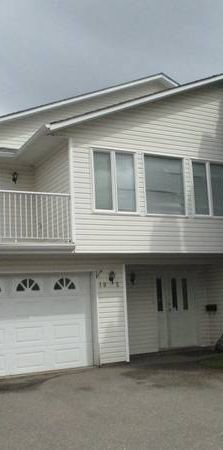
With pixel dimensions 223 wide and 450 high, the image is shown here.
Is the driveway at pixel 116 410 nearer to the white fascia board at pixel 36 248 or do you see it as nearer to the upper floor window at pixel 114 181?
the white fascia board at pixel 36 248

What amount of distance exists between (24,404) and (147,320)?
6.83 metres

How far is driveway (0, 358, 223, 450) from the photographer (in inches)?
257

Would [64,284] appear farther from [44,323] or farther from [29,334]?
[29,334]

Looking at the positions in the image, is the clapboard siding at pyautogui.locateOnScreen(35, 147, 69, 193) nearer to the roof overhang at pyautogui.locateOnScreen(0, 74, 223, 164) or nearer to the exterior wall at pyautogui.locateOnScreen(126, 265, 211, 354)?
the roof overhang at pyautogui.locateOnScreen(0, 74, 223, 164)

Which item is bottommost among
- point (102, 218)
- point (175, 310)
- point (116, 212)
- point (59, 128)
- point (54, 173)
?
point (175, 310)

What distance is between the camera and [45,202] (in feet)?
42.0

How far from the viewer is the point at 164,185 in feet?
44.0

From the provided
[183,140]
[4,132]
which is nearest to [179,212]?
[183,140]

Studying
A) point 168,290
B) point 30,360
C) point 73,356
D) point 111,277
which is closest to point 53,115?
point 111,277

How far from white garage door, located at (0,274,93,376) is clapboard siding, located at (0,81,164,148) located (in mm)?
4690

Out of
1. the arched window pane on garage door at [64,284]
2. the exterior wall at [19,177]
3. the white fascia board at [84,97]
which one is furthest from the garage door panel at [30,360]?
the white fascia board at [84,97]

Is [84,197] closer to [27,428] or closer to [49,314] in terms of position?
[49,314]

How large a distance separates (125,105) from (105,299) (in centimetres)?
469

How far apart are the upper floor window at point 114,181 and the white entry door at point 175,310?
373cm
